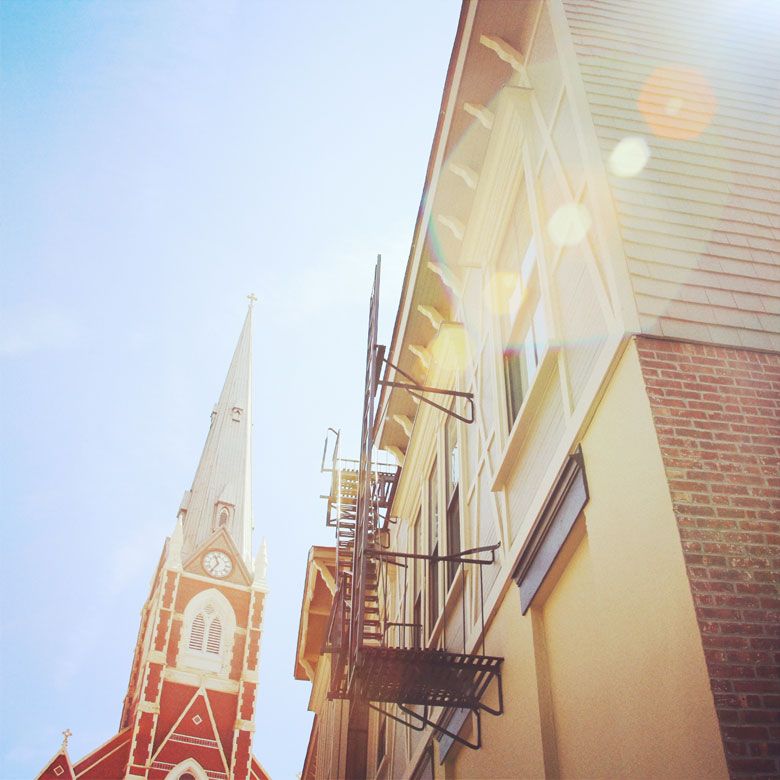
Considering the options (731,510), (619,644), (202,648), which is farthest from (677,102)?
(202,648)

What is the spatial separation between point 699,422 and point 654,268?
1.34m

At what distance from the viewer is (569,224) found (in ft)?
23.3

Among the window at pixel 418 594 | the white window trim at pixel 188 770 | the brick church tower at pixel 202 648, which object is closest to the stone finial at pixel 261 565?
the brick church tower at pixel 202 648

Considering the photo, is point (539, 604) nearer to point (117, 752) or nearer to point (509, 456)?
point (509, 456)

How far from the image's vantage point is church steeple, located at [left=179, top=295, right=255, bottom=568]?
69250mm

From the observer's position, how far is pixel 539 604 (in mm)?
6953

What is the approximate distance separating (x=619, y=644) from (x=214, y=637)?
61.5m

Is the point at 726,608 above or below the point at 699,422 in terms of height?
below

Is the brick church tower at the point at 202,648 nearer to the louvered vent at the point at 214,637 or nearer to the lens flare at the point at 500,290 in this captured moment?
the louvered vent at the point at 214,637

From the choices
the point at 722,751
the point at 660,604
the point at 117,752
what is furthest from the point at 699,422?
the point at 117,752

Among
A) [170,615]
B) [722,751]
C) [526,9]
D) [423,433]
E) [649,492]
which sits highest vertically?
[170,615]

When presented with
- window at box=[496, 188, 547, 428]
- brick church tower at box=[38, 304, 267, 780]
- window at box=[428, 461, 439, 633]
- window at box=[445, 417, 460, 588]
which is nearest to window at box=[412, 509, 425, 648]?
window at box=[428, 461, 439, 633]

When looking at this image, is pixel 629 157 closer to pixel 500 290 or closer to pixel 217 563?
pixel 500 290

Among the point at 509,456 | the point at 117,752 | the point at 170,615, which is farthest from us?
the point at 170,615
